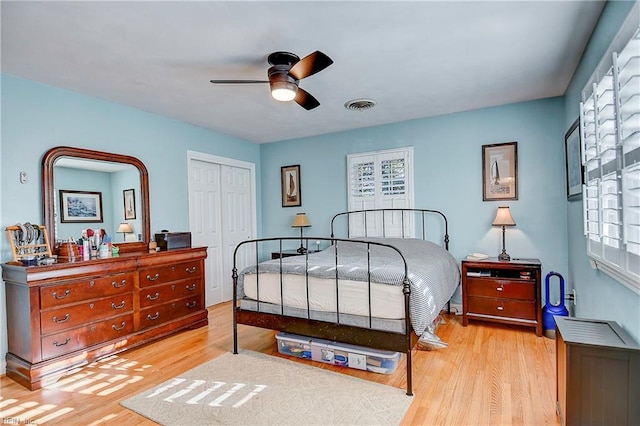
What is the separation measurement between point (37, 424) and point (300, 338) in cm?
179

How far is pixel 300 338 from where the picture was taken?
2953mm

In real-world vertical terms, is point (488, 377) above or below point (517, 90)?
below

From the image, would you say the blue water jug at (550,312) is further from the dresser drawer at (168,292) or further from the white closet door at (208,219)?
the white closet door at (208,219)

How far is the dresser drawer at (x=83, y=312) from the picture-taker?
2.63 metres

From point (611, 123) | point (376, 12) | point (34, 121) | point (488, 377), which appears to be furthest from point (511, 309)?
point (34, 121)

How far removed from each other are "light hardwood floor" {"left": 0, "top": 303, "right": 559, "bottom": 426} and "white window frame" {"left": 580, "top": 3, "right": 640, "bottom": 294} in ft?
3.24

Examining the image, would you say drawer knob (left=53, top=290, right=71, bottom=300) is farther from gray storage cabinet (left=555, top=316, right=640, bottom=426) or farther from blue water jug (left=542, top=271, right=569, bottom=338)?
blue water jug (left=542, top=271, right=569, bottom=338)

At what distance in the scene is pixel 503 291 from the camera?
3.53 m

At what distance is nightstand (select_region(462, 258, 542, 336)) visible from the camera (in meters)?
3.40

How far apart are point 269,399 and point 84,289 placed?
71.9 inches

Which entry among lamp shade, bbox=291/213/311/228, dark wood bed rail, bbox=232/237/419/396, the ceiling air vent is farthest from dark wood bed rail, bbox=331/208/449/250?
dark wood bed rail, bbox=232/237/419/396

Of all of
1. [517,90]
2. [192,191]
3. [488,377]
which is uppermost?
[517,90]

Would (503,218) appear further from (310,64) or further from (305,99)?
(310,64)

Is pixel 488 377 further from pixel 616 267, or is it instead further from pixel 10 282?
pixel 10 282
